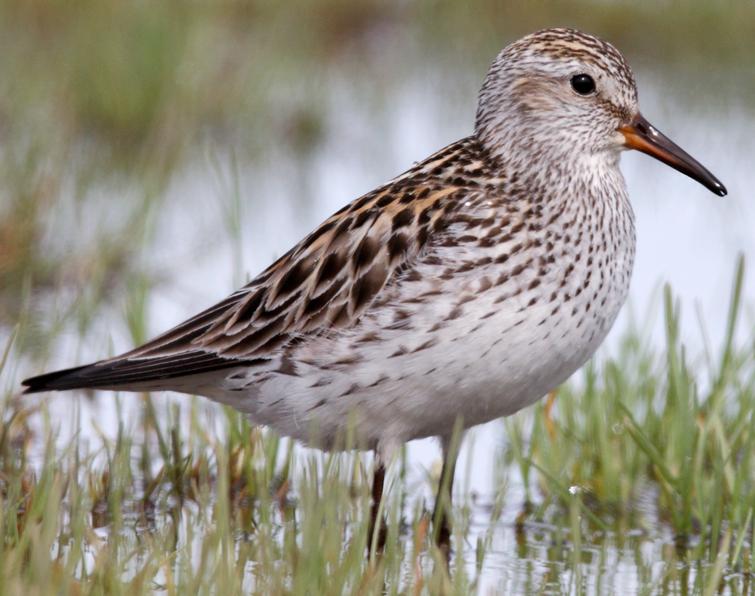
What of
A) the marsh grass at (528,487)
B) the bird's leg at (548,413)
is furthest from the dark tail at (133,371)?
the bird's leg at (548,413)

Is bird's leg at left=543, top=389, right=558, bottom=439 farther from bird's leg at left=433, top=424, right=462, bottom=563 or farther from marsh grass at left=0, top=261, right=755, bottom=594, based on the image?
bird's leg at left=433, top=424, right=462, bottom=563

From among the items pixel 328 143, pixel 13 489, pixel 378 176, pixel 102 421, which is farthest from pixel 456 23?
pixel 13 489

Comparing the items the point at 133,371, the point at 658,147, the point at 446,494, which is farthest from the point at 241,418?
the point at 658,147

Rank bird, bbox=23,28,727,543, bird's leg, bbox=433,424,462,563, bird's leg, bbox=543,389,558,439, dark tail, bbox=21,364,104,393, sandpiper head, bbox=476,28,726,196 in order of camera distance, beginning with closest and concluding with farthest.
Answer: bird's leg, bbox=433,424,462,563 < bird, bbox=23,28,727,543 < dark tail, bbox=21,364,104,393 < sandpiper head, bbox=476,28,726,196 < bird's leg, bbox=543,389,558,439

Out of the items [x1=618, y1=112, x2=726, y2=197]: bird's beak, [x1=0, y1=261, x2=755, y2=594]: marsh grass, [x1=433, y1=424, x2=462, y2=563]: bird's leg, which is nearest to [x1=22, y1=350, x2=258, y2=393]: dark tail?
[x1=0, y1=261, x2=755, y2=594]: marsh grass

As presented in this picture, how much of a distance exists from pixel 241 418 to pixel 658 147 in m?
2.00

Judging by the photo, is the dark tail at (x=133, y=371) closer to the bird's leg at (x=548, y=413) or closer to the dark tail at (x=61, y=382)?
the dark tail at (x=61, y=382)

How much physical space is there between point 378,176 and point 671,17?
14.0 ft

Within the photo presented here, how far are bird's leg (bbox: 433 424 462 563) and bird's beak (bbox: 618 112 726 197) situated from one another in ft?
4.37

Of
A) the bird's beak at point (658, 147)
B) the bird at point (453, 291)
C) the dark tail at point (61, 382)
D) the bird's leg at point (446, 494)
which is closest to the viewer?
Result: the bird's leg at point (446, 494)

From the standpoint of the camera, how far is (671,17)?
14602 millimetres

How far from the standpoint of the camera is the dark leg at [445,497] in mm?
5586

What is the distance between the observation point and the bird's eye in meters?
6.47

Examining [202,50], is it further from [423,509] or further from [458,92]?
[423,509]
